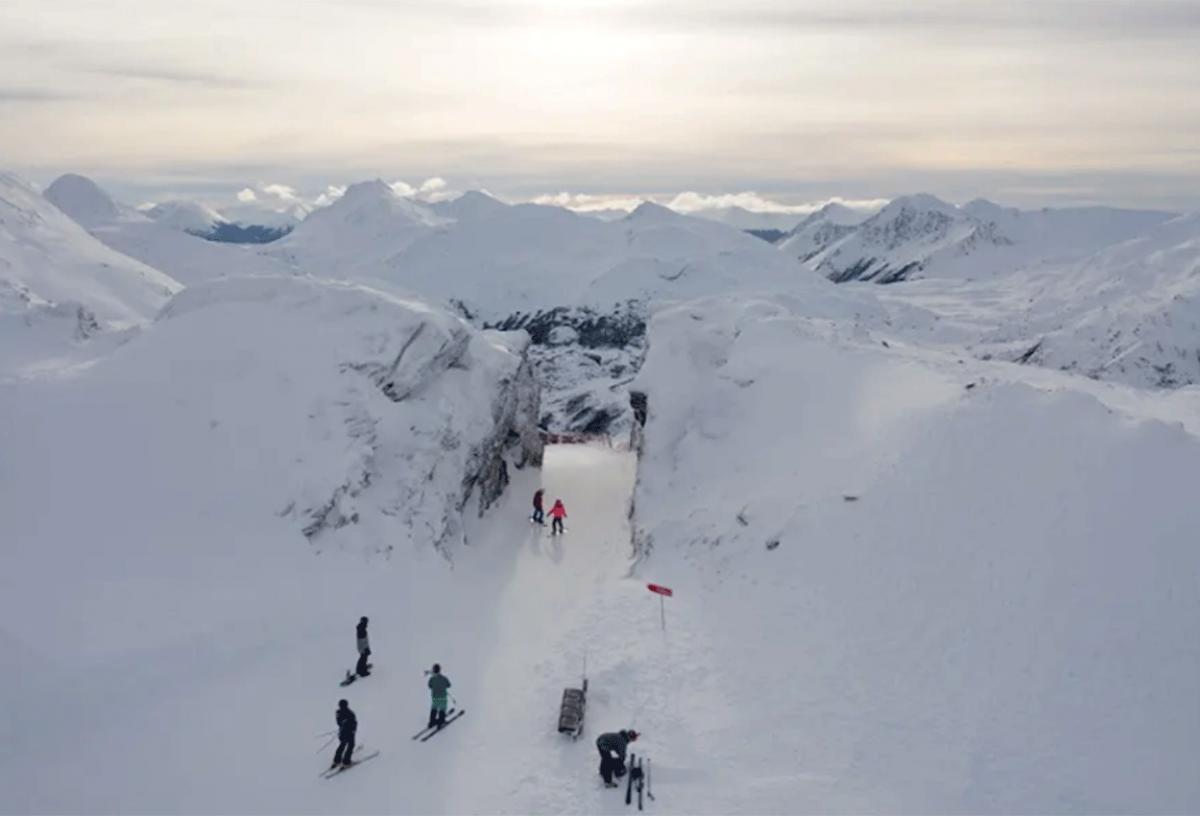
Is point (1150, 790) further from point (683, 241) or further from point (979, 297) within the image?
point (979, 297)

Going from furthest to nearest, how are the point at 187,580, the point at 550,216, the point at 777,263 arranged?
the point at 550,216 → the point at 777,263 → the point at 187,580

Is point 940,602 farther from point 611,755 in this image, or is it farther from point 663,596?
point 611,755

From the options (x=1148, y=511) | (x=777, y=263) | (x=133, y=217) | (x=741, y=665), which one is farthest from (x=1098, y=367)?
(x=133, y=217)

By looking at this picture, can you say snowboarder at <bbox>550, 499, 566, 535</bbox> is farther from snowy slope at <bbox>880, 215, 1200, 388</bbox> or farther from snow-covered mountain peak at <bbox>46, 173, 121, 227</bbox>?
snow-covered mountain peak at <bbox>46, 173, 121, 227</bbox>

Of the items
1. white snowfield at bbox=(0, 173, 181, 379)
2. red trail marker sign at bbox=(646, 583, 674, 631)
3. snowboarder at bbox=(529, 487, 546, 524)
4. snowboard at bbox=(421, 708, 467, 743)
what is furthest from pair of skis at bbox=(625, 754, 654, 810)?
white snowfield at bbox=(0, 173, 181, 379)

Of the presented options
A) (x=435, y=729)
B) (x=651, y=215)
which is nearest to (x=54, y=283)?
(x=435, y=729)

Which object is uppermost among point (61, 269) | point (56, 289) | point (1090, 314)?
point (61, 269)

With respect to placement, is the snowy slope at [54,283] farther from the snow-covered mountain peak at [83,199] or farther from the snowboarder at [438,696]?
the snow-covered mountain peak at [83,199]
